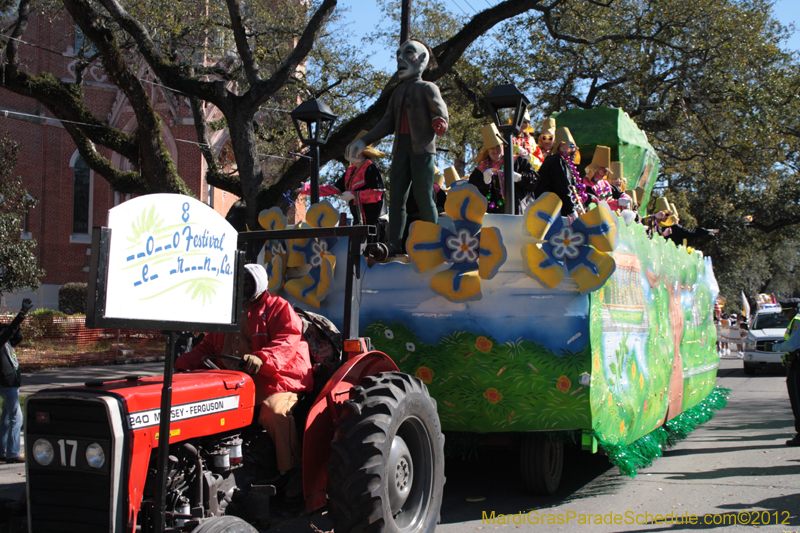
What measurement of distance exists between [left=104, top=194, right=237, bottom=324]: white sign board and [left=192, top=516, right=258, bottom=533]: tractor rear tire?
3.00ft

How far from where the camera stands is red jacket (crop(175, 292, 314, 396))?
4.02 metres

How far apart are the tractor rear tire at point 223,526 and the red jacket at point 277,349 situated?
3.23 feet

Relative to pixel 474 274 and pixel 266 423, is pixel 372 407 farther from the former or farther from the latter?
pixel 474 274

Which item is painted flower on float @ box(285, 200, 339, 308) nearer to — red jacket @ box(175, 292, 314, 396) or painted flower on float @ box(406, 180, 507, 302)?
painted flower on float @ box(406, 180, 507, 302)

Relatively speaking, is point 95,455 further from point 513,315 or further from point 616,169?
point 616,169

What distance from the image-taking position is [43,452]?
10.2ft

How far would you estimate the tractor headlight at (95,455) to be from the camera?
298cm

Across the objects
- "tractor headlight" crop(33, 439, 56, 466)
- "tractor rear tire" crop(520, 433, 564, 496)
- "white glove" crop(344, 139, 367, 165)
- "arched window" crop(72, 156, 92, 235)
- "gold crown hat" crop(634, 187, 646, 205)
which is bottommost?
"tractor rear tire" crop(520, 433, 564, 496)

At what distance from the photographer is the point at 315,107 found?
317 inches

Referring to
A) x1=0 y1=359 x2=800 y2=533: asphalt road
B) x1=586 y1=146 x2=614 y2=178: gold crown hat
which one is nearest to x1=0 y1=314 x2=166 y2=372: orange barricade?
x1=0 y1=359 x2=800 y2=533: asphalt road

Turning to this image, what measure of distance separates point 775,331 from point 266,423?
59.9 feet

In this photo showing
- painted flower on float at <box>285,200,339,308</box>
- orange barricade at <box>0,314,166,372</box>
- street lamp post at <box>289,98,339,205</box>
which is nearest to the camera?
painted flower on float at <box>285,200,339,308</box>

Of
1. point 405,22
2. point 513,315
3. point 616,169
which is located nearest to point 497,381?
point 513,315

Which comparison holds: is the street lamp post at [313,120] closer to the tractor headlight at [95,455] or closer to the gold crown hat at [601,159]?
the gold crown hat at [601,159]
